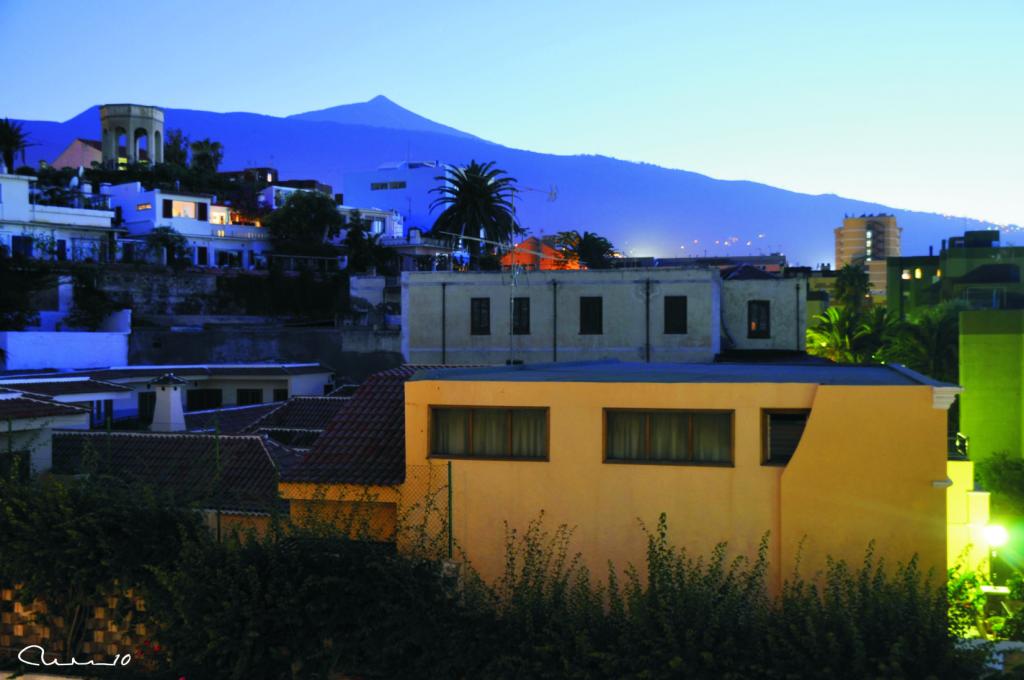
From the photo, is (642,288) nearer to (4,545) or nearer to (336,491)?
(336,491)

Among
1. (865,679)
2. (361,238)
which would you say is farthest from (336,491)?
(361,238)

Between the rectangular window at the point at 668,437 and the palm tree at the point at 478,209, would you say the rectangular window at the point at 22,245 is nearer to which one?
the palm tree at the point at 478,209

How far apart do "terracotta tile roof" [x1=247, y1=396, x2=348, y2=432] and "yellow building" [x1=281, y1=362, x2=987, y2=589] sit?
47.8 feet

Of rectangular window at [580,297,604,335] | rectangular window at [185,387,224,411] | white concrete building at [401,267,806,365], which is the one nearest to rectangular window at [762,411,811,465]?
white concrete building at [401,267,806,365]

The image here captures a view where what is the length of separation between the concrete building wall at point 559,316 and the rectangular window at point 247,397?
736cm

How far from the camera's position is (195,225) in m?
68.6

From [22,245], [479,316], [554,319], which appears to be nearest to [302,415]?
[479,316]

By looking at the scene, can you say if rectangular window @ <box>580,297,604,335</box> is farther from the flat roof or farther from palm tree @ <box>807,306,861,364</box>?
the flat roof

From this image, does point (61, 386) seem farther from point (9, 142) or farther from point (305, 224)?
point (9, 142)

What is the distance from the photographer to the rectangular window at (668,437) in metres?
14.0

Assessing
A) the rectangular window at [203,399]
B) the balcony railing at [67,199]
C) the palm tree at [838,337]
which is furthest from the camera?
the balcony railing at [67,199]

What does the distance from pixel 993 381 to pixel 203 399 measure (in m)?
29.8

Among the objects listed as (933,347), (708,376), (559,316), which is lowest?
(933,347)

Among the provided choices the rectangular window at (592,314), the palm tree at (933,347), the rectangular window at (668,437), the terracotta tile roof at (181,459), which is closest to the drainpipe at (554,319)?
the rectangular window at (592,314)
